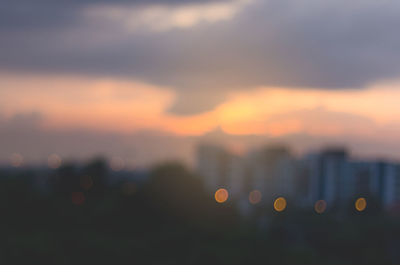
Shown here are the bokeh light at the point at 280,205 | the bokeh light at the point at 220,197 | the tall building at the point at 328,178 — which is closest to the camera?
the bokeh light at the point at 220,197

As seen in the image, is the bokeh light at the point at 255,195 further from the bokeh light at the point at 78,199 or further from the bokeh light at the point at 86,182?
the bokeh light at the point at 78,199

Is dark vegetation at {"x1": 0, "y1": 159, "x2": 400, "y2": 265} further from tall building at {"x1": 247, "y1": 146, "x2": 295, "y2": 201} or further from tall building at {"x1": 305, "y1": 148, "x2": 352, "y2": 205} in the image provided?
tall building at {"x1": 247, "y1": 146, "x2": 295, "y2": 201}

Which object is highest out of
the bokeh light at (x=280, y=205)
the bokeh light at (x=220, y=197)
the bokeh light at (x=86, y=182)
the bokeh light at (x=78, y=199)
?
the bokeh light at (x=86, y=182)

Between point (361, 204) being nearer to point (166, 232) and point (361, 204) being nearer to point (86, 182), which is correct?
point (86, 182)

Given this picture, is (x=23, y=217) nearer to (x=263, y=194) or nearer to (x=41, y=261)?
(x=41, y=261)

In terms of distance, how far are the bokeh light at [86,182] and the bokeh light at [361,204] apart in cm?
1111

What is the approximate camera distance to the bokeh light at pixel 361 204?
74.0 feet

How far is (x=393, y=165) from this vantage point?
90.6 feet

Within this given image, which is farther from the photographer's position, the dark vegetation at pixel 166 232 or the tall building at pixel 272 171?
the tall building at pixel 272 171

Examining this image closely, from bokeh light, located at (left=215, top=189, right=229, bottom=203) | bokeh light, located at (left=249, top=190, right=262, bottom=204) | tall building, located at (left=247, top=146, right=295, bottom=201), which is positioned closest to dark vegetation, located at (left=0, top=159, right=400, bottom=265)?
bokeh light, located at (left=215, top=189, right=229, bottom=203)

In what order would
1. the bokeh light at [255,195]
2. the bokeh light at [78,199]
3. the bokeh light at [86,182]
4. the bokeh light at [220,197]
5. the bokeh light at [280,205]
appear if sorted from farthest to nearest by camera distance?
the bokeh light at [255,195] → the bokeh light at [280,205] → the bokeh light at [86,182] → the bokeh light at [78,199] → the bokeh light at [220,197]

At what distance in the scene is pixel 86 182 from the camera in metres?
22.4

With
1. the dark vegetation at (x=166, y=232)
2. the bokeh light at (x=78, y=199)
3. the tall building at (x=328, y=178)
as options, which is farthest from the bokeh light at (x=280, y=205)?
the bokeh light at (x=78, y=199)

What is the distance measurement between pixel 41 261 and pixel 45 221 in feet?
11.5
